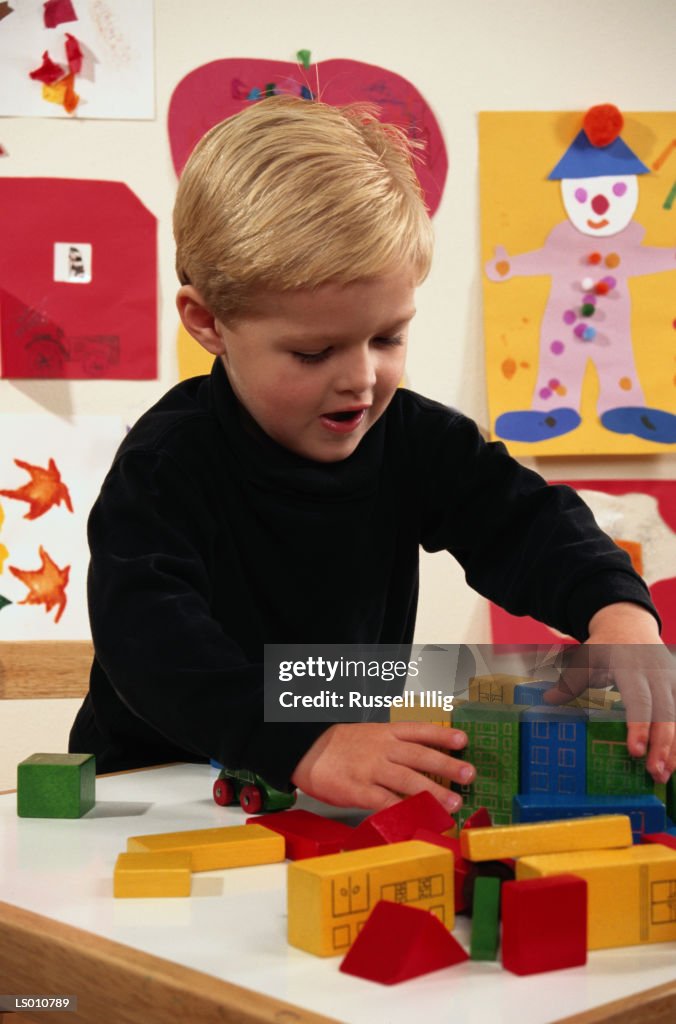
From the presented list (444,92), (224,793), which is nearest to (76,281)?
(444,92)

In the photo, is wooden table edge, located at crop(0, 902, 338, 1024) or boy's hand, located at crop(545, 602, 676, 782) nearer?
wooden table edge, located at crop(0, 902, 338, 1024)

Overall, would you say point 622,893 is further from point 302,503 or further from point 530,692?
point 302,503

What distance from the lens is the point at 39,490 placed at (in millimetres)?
1310

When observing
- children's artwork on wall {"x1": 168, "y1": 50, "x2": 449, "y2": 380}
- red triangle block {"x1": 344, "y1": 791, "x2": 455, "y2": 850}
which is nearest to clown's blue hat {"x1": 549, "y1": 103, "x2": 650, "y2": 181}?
children's artwork on wall {"x1": 168, "y1": 50, "x2": 449, "y2": 380}

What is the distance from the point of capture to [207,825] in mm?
580

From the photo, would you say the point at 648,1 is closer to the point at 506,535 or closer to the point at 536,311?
the point at 536,311

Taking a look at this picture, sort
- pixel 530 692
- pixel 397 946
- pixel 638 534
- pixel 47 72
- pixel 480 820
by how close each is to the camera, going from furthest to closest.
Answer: pixel 638 534, pixel 47 72, pixel 530 692, pixel 480 820, pixel 397 946

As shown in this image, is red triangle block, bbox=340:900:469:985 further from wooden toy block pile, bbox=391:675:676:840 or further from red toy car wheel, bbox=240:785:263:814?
red toy car wheel, bbox=240:785:263:814

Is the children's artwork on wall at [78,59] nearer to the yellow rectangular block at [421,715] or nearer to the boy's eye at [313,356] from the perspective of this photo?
the boy's eye at [313,356]

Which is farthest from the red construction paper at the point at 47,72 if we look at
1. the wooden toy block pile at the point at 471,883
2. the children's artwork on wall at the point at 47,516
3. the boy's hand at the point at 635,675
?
the wooden toy block pile at the point at 471,883

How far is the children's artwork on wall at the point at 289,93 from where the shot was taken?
4.36 feet

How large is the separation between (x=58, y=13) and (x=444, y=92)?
17.6 inches

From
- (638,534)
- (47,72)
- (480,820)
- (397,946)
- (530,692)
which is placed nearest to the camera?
(397,946)

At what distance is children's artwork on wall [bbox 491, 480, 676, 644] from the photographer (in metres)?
1.41
